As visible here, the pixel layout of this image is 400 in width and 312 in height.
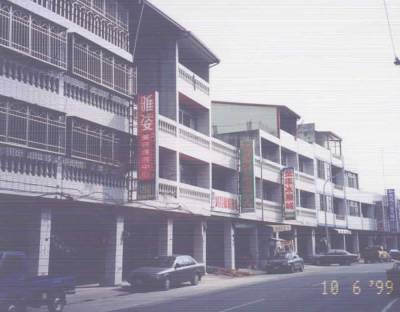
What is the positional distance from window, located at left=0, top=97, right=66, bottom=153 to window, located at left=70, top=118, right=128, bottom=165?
75 centimetres

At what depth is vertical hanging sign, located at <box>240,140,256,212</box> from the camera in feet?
116

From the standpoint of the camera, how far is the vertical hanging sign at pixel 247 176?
1393 inches

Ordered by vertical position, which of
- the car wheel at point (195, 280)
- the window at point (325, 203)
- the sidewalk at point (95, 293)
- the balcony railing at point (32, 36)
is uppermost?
the balcony railing at point (32, 36)

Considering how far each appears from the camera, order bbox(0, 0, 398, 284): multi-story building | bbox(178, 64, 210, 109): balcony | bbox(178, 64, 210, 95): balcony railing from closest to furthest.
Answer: bbox(0, 0, 398, 284): multi-story building, bbox(178, 64, 210, 109): balcony, bbox(178, 64, 210, 95): balcony railing

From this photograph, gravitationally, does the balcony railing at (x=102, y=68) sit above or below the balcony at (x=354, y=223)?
above

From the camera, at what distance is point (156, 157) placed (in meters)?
23.0

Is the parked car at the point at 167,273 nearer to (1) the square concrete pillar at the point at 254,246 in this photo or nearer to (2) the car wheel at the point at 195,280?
(2) the car wheel at the point at 195,280

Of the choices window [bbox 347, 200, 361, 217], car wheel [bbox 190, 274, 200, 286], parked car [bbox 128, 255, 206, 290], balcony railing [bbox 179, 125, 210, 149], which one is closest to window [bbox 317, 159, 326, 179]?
window [bbox 347, 200, 361, 217]

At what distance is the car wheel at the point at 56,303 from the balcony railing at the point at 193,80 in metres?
16.8

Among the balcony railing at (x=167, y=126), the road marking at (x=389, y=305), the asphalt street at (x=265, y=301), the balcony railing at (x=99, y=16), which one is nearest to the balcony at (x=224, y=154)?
the balcony railing at (x=167, y=126)

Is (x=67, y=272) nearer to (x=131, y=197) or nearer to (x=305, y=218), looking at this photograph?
(x=131, y=197)

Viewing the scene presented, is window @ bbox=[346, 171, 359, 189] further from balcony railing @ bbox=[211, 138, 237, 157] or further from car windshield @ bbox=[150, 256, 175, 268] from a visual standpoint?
car windshield @ bbox=[150, 256, 175, 268]

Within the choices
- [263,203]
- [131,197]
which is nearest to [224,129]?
[263,203]

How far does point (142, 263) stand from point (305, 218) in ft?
75.8
